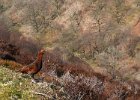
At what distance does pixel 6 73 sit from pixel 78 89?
5.12 meters

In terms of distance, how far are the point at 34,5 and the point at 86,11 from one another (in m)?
24.4

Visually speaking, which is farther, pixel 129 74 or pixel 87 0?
pixel 87 0

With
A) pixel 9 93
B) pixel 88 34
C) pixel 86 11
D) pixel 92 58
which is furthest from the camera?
pixel 86 11

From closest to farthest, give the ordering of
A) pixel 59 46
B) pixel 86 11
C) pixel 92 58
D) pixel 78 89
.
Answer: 1. pixel 78 89
2. pixel 92 58
3. pixel 59 46
4. pixel 86 11

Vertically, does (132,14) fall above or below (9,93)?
below

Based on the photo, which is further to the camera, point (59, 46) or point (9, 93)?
point (59, 46)

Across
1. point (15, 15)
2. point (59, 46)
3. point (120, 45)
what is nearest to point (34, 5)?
point (15, 15)

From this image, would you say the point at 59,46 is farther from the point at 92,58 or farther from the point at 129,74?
the point at 129,74

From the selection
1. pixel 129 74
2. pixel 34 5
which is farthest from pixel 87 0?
pixel 129 74

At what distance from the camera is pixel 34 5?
625 ft

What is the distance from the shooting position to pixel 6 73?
14586mm

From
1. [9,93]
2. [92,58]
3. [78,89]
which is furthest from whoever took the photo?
[92,58]

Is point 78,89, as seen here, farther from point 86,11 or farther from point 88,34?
point 86,11

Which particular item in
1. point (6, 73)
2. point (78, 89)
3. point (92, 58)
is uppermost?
point (6, 73)
